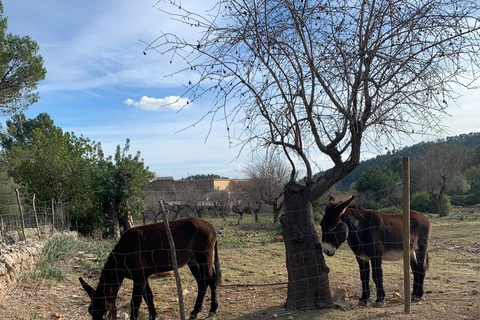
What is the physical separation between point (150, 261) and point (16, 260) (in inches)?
150

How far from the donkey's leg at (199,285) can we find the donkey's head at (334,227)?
217 cm

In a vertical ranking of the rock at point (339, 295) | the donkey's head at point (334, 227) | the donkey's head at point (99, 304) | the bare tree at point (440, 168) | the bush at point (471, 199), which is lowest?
the bush at point (471, 199)

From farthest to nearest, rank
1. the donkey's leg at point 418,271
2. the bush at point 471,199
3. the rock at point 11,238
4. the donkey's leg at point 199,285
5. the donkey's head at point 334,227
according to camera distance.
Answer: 1. the bush at point 471,199
2. the rock at point 11,238
3. the donkey's leg at point 418,271
4. the donkey's leg at point 199,285
5. the donkey's head at point 334,227

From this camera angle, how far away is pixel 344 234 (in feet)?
18.7

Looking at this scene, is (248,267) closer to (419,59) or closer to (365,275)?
(365,275)

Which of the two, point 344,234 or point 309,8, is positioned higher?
point 309,8

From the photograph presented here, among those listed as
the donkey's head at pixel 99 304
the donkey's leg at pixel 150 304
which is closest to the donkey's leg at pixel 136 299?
the donkey's leg at pixel 150 304

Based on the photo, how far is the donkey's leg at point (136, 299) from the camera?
5.39 metres

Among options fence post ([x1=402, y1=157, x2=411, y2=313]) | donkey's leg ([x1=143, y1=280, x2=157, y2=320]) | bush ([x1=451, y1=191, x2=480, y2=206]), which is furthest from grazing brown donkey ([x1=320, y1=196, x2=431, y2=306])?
bush ([x1=451, y1=191, x2=480, y2=206])

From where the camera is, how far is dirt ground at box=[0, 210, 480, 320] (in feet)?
17.2

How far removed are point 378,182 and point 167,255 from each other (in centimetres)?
2836

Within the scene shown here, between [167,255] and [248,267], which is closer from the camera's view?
[167,255]

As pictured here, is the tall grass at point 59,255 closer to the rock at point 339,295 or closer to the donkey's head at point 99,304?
the donkey's head at point 99,304

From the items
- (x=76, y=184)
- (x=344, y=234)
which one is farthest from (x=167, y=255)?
(x=76, y=184)
